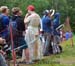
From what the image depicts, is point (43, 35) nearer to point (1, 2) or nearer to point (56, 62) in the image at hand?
point (56, 62)

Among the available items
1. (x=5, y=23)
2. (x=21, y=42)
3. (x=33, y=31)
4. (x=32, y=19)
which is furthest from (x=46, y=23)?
(x=5, y=23)

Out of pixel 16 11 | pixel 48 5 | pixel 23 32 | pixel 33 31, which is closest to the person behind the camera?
pixel 23 32

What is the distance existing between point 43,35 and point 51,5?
27.7 m

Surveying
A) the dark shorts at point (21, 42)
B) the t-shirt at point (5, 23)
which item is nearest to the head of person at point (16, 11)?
the t-shirt at point (5, 23)

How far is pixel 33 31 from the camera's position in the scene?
516 inches

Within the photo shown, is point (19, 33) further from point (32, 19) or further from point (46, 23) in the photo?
point (46, 23)

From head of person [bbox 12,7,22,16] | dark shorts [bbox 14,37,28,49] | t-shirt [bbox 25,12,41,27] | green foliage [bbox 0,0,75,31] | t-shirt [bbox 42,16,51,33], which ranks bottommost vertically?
dark shorts [bbox 14,37,28,49]

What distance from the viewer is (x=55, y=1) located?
44906 millimetres

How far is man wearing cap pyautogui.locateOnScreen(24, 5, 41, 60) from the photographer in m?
12.9

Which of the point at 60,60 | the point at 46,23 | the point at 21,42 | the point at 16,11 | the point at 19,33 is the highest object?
the point at 16,11

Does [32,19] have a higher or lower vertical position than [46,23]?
higher

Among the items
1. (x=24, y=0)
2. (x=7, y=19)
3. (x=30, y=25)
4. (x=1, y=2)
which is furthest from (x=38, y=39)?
(x=24, y=0)

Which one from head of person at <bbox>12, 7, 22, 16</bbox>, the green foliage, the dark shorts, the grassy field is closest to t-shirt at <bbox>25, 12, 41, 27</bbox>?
head of person at <bbox>12, 7, 22, 16</bbox>

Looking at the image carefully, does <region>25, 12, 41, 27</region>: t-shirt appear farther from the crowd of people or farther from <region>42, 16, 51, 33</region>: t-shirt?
<region>42, 16, 51, 33</region>: t-shirt
